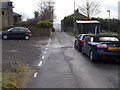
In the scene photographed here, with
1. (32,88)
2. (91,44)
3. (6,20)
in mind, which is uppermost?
(6,20)

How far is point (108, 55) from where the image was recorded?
443 inches

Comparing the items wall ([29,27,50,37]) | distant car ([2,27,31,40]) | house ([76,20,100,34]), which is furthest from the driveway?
house ([76,20,100,34])

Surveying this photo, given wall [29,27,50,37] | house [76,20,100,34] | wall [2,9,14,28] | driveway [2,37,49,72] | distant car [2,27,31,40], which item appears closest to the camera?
driveway [2,37,49,72]

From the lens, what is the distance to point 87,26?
48.2m

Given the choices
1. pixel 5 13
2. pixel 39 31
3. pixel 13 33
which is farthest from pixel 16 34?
pixel 5 13

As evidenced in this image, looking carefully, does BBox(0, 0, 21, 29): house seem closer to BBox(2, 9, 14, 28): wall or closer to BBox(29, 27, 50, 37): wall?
BBox(2, 9, 14, 28): wall

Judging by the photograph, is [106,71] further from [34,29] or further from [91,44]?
[34,29]

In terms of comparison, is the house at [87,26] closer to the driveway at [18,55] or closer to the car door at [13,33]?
the car door at [13,33]

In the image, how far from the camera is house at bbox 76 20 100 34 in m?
47.1

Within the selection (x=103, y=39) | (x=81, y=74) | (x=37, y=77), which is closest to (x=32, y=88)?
(x=37, y=77)

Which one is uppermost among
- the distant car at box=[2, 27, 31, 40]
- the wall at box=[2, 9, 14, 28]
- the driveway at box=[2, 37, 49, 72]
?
the wall at box=[2, 9, 14, 28]

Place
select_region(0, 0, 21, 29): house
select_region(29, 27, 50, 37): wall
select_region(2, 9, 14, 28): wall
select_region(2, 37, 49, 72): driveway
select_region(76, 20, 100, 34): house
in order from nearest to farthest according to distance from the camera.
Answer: select_region(2, 37, 49, 72): driveway, select_region(29, 27, 50, 37): wall, select_region(0, 0, 21, 29): house, select_region(2, 9, 14, 28): wall, select_region(76, 20, 100, 34): house

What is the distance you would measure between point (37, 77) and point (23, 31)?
21847mm

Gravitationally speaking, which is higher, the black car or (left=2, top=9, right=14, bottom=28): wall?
(left=2, top=9, right=14, bottom=28): wall
